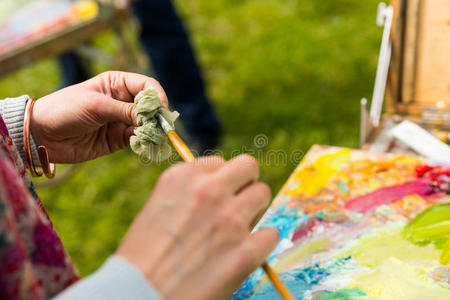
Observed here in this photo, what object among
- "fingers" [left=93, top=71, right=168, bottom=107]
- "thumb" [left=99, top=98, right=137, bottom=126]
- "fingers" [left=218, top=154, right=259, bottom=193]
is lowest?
"fingers" [left=218, top=154, right=259, bottom=193]

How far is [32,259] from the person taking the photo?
61 centimetres

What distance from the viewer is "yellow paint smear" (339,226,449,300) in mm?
820

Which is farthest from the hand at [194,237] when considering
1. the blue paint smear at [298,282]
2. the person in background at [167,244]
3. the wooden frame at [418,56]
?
the wooden frame at [418,56]

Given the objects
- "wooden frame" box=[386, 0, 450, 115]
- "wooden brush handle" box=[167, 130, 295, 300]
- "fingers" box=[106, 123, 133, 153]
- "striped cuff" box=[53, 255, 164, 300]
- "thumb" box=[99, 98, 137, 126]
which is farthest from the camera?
"wooden frame" box=[386, 0, 450, 115]

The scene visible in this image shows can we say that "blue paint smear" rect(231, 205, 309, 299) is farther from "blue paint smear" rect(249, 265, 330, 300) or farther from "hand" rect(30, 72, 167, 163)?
"hand" rect(30, 72, 167, 163)

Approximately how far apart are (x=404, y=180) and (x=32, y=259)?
841 millimetres

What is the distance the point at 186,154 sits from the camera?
794mm

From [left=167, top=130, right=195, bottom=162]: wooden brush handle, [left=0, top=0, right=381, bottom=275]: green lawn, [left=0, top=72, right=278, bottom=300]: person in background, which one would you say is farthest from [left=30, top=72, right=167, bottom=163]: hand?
[left=0, top=0, right=381, bottom=275]: green lawn

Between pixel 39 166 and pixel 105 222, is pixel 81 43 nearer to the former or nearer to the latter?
pixel 105 222

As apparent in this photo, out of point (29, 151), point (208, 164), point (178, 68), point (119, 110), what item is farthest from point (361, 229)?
point (178, 68)

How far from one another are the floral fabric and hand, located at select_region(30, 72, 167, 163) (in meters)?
0.31

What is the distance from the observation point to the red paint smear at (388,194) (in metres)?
1.03

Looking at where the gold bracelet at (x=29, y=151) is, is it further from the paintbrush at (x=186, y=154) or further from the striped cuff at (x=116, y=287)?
the striped cuff at (x=116, y=287)

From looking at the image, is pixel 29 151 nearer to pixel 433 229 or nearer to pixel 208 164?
pixel 208 164
